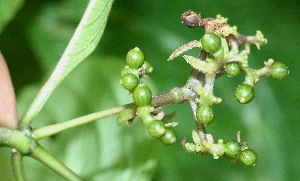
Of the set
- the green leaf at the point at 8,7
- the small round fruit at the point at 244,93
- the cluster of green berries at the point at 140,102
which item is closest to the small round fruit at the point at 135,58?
the cluster of green berries at the point at 140,102


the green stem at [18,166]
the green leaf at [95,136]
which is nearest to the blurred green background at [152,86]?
the green leaf at [95,136]

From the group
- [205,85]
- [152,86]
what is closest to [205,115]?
[205,85]

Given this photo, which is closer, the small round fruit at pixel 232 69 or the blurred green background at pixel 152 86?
the small round fruit at pixel 232 69

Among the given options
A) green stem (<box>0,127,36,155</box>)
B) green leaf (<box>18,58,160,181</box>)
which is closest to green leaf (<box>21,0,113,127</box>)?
green stem (<box>0,127,36,155</box>)

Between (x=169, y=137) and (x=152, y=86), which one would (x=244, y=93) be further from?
(x=152, y=86)

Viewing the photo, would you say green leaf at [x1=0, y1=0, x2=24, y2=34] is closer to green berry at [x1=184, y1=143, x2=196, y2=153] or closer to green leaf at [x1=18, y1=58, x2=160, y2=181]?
green leaf at [x1=18, y1=58, x2=160, y2=181]

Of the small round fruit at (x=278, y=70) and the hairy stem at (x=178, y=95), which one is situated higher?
the small round fruit at (x=278, y=70)

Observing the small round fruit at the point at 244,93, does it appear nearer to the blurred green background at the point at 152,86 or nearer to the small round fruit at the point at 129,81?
the small round fruit at the point at 129,81

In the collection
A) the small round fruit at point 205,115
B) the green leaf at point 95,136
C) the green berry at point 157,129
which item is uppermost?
the small round fruit at point 205,115
